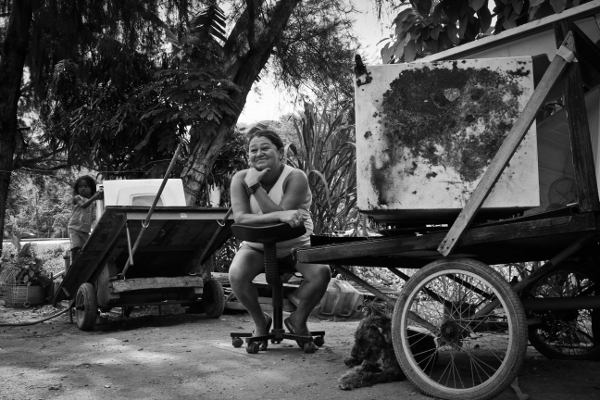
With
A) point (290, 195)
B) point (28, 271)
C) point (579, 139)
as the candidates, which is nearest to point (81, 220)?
point (28, 271)

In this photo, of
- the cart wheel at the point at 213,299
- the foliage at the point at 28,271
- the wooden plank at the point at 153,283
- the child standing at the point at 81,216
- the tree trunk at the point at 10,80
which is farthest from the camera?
the foliage at the point at 28,271

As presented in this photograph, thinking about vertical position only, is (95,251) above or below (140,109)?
below

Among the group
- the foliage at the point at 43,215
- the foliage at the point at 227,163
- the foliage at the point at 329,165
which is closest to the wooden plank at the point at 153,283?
the foliage at the point at 329,165

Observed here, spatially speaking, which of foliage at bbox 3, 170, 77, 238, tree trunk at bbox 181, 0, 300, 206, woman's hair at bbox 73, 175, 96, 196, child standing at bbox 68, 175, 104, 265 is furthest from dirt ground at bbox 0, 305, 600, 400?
foliage at bbox 3, 170, 77, 238

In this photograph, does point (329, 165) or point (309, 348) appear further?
point (329, 165)

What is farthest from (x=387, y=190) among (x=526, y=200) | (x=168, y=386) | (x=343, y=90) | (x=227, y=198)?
(x=343, y=90)

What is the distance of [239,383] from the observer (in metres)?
3.72

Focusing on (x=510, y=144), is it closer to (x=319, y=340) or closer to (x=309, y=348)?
(x=309, y=348)

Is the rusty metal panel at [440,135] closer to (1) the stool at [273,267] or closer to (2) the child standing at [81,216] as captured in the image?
(1) the stool at [273,267]

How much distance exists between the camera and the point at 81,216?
877 cm

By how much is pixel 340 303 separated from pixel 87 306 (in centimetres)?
253

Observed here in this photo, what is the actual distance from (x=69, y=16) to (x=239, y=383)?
6.14 m

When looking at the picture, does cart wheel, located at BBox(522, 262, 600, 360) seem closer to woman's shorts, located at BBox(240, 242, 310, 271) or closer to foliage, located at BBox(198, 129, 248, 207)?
woman's shorts, located at BBox(240, 242, 310, 271)

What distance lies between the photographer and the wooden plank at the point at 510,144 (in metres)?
3.09
